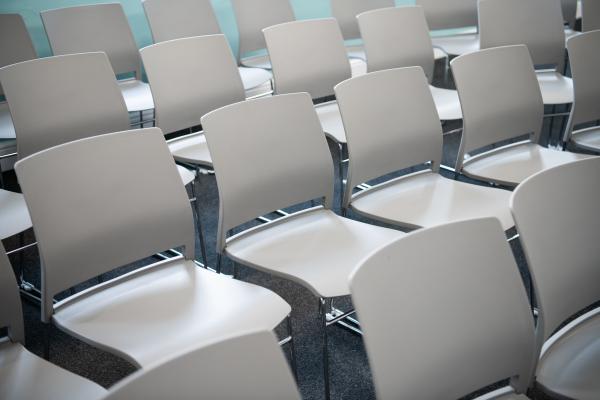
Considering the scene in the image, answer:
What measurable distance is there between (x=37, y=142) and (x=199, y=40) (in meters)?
0.93

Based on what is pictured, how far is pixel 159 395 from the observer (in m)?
1.12

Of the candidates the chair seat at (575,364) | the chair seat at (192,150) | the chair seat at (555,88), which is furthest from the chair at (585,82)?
the chair seat at (192,150)

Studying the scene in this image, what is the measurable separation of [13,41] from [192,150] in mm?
1392

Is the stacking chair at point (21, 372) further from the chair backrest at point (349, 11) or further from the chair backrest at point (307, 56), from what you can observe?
the chair backrest at point (349, 11)

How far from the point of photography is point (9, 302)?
191 centimetres

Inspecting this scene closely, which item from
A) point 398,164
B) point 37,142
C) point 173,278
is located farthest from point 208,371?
point 37,142

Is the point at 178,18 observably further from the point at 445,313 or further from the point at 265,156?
the point at 445,313

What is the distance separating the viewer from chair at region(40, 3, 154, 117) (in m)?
3.91

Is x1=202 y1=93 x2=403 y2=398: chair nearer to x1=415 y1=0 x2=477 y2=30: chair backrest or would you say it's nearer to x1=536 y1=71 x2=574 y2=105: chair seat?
x1=536 y1=71 x2=574 y2=105: chair seat

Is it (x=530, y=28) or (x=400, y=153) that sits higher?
(x=530, y=28)

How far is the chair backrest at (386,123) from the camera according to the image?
8.87ft

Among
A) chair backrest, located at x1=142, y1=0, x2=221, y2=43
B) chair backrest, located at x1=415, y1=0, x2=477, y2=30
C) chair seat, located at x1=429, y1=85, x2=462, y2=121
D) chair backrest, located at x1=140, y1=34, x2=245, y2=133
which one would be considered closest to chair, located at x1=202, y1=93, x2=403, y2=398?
chair backrest, located at x1=140, y1=34, x2=245, y2=133

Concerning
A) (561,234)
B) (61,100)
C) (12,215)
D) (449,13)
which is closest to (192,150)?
(61,100)

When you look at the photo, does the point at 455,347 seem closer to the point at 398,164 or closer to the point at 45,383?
the point at 45,383
